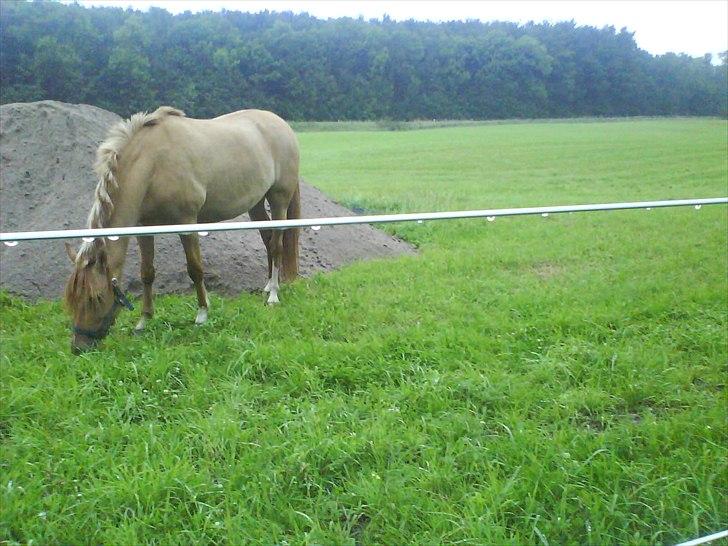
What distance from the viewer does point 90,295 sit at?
14.0 feet

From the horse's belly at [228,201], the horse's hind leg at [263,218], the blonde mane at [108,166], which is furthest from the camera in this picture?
the horse's hind leg at [263,218]

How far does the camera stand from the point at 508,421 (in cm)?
345

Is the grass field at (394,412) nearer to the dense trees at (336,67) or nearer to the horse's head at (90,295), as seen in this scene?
the horse's head at (90,295)

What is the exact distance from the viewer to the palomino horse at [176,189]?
437cm

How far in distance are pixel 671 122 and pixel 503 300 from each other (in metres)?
11.8

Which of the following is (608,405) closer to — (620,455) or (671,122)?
(620,455)

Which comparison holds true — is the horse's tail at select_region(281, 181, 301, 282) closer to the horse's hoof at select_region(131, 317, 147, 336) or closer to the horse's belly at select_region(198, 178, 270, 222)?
the horse's belly at select_region(198, 178, 270, 222)

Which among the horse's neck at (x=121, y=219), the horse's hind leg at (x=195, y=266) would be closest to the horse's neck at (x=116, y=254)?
the horse's neck at (x=121, y=219)

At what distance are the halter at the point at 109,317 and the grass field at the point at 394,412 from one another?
0.68 feet

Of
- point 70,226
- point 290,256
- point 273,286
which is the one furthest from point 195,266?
point 70,226

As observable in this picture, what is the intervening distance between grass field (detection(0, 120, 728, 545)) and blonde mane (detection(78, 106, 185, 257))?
1005 mm

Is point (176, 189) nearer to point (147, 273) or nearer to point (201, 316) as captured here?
point (147, 273)

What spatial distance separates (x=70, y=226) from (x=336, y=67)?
13177mm

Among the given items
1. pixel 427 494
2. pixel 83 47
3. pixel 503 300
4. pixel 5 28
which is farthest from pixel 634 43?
pixel 427 494
